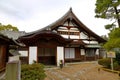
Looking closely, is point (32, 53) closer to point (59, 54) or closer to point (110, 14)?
point (59, 54)

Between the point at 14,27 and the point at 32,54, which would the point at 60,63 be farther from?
the point at 14,27

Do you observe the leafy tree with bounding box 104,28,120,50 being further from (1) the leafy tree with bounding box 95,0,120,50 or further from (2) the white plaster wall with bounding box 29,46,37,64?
(2) the white plaster wall with bounding box 29,46,37,64

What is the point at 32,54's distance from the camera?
20594 millimetres

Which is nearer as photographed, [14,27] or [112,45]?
[112,45]

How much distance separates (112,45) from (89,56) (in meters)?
15.1

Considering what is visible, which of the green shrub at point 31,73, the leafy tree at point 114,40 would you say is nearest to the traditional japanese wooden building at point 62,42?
the leafy tree at point 114,40

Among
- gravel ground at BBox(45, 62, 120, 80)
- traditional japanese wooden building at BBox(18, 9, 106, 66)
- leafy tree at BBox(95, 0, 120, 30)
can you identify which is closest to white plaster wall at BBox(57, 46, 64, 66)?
traditional japanese wooden building at BBox(18, 9, 106, 66)

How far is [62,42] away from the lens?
847 inches

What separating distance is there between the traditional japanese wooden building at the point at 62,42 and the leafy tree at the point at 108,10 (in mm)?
6901

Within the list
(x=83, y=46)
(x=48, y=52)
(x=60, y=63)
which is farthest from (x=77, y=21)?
(x=60, y=63)

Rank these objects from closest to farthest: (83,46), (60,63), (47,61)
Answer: (60,63) → (47,61) → (83,46)

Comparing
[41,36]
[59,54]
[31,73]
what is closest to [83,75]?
[31,73]

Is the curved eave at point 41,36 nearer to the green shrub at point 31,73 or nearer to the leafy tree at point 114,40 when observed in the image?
the leafy tree at point 114,40

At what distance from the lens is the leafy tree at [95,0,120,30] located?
48.1ft
